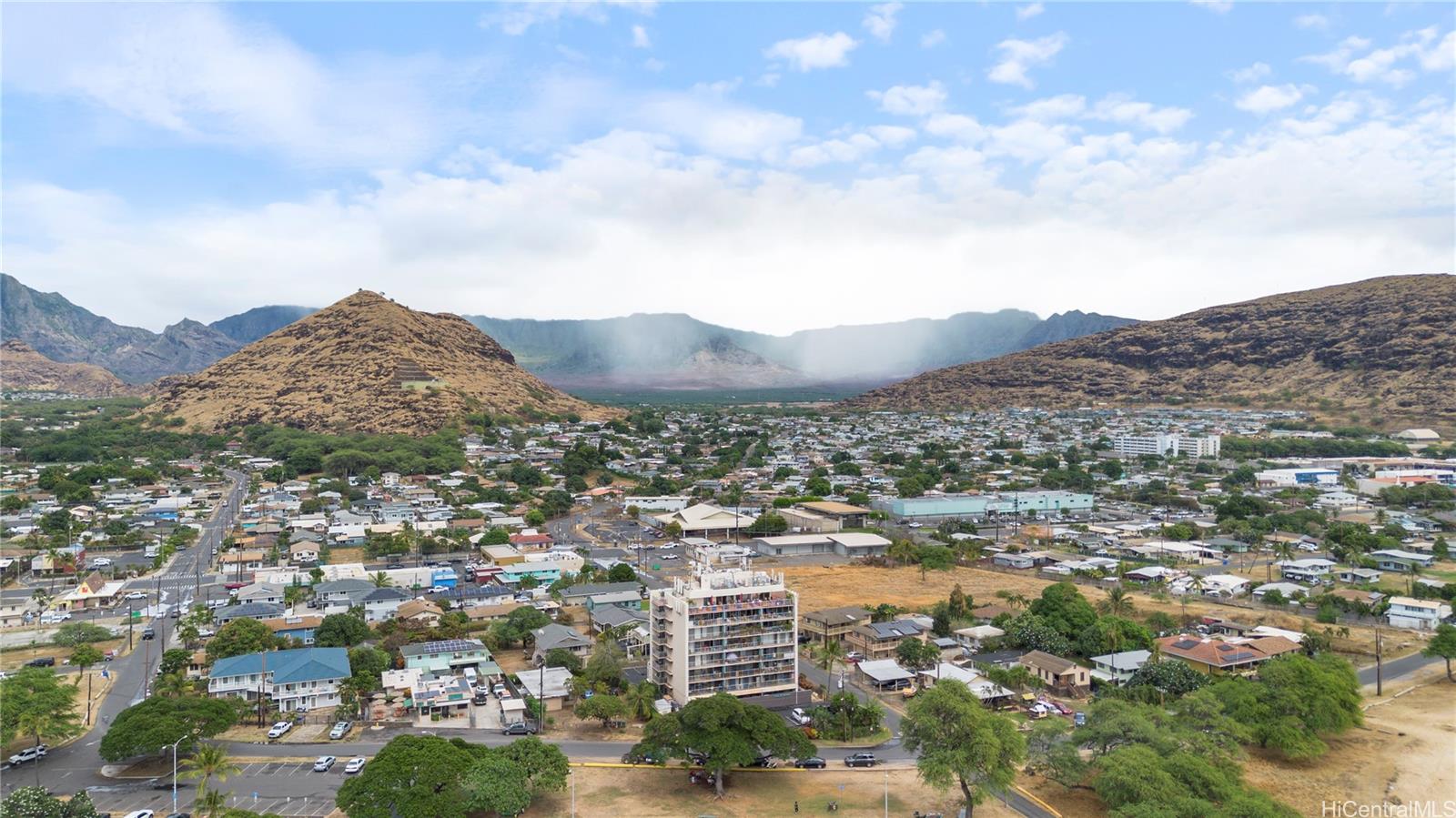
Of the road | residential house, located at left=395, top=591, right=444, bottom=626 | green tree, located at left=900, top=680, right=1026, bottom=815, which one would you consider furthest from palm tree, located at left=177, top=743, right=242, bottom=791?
green tree, located at left=900, top=680, right=1026, bottom=815

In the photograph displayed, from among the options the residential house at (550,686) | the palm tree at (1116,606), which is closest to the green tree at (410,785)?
the residential house at (550,686)

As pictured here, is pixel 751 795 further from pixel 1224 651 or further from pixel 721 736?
pixel 1224 651

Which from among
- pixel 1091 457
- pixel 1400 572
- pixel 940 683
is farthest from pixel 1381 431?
pixel 940 683

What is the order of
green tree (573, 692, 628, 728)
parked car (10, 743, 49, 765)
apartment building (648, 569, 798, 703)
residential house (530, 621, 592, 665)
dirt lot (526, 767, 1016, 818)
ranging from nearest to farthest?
dirt lot (526, 767, 1016, 818) < parked car (10, 743, 49, 765) < green tree (573, 692, 628, 728) < apartment building (648, 569, 798, 703) < residential house (530, 621, 592, 665)

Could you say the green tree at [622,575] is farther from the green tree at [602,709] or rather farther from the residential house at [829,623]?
the green tree at [602,709]

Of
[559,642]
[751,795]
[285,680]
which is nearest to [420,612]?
[559,642]

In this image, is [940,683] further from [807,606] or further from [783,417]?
[783,417]

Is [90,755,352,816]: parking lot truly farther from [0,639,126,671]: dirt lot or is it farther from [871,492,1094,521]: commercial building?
[871,492,1094,521]: commercial building
